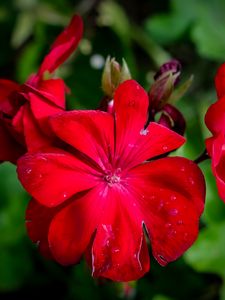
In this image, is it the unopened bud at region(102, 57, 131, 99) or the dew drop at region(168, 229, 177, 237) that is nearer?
the dew drop at region(168, 229, 177, 237)

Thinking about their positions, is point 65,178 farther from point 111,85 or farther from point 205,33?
point 205,33

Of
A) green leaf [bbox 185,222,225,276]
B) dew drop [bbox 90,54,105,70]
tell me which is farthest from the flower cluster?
dew drop [bbox 90,54,105,70]

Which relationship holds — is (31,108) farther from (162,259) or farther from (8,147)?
(162,259)

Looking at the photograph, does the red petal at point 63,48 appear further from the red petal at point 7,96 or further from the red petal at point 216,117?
the red petal at point 216,117

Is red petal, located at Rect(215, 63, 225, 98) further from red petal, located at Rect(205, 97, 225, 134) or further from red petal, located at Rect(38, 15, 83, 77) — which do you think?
red petal, located at Rect(38, 15, 83, 77)

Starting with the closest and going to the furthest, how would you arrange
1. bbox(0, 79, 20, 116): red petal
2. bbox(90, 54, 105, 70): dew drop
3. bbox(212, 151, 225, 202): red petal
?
bbox(212, 151, 225, 202): red petal → bbox(0, 79, 20, 116): red petal → bbox(90, 54, 105, 70): dew drop

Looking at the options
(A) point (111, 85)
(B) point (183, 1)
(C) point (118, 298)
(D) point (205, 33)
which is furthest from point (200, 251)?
(B) point (183, 1)

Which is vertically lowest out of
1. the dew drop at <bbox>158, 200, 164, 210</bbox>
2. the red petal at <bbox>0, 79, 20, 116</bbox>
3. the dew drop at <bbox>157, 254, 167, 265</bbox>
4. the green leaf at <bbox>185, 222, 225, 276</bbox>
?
the green leaf at <bbox>185, 222, 225, 276</bbox>
